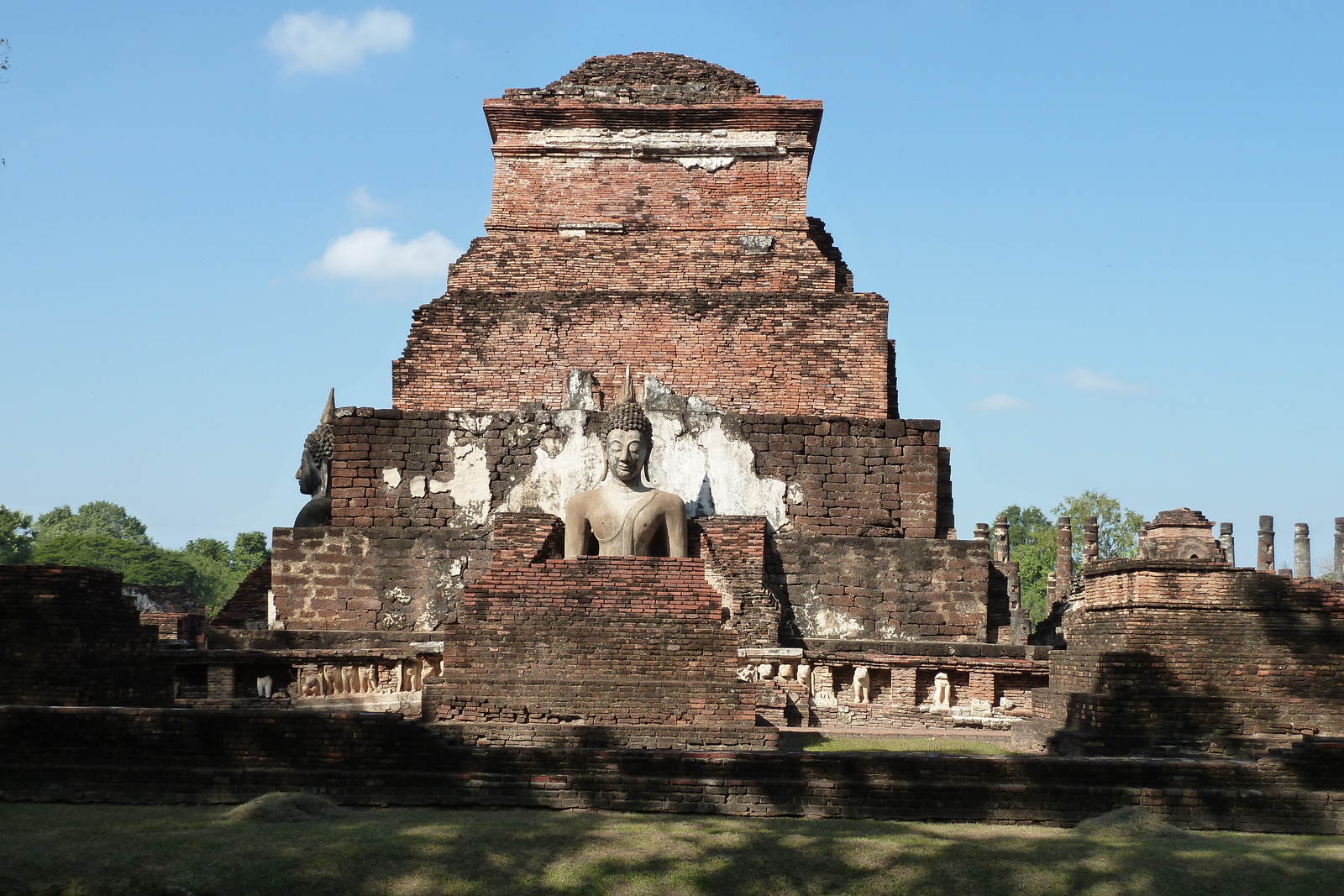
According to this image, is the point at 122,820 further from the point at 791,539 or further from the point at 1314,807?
the point at 791,539

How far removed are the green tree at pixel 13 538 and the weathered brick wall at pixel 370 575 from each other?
48334 millimetres

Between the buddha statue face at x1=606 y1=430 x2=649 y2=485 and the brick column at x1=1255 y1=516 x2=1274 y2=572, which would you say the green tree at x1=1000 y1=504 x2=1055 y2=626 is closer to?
the brick column at x1=1255 y1=516 x2=1274 y2=572

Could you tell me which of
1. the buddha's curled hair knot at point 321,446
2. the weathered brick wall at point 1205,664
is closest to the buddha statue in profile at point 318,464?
the buddha's curled hair knot at point 321,446

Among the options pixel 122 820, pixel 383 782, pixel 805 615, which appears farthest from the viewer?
pixel 805 615

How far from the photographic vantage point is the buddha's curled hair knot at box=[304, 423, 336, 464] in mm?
15281

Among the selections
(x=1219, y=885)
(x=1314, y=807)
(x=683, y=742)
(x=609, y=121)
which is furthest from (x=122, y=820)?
(x=609, y=121)

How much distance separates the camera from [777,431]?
→ 568 inches

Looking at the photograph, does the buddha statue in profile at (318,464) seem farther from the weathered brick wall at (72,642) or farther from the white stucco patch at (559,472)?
the weathered brick wall at (72,642)

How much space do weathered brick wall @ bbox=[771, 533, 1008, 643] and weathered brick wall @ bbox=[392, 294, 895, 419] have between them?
3577mm

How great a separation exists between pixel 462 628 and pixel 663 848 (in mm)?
3626

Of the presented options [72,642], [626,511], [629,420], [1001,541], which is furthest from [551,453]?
[1001,541]

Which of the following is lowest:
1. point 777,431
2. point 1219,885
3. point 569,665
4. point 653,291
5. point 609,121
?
point 1219,885

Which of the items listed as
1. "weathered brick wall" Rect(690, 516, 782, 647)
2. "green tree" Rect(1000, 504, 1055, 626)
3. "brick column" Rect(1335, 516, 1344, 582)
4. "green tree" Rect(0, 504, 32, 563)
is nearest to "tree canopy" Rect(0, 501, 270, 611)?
"green tree" Rect(0, 504, 32, 563)

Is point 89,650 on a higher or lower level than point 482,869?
higher
